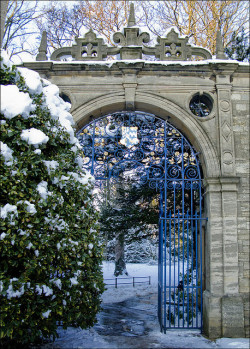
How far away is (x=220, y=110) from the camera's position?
18.8 feet

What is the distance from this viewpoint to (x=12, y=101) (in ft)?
12.4

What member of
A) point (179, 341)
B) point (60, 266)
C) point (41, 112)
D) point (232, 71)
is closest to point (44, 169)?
point (41, 112)

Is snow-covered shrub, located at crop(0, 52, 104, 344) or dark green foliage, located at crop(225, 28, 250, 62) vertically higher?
dark green foliage, located at crop(225, 28, 250, 62)

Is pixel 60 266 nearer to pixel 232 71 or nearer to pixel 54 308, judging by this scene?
pixel 54 308

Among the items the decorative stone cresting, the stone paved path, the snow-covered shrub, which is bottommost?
the stone paved path

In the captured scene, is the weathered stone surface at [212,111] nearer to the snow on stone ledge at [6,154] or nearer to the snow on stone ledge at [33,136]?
the snow on stone ledge at [33,136]

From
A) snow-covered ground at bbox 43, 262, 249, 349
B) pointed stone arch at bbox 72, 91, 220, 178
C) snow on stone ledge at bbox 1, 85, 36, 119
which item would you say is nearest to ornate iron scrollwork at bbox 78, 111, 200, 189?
pointed stone arch at bbox 72, 91, 220, 178

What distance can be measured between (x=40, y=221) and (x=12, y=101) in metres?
1.42

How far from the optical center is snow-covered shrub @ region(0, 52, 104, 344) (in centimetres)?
347

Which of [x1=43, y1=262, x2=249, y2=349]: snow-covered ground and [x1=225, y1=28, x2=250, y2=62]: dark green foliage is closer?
[x1=43, y1=262, x2=249, y2=349]: snow-covered ground

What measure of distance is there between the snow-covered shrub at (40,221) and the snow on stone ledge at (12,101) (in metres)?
0.01

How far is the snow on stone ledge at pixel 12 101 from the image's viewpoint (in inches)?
148

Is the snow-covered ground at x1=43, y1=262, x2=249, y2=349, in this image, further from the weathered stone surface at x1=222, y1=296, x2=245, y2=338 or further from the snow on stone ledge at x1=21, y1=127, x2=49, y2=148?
the snow on stone ledge at x1=21, y1=127, x2=49, y2=148

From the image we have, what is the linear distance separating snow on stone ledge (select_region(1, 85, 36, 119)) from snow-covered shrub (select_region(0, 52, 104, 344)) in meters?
0.01
